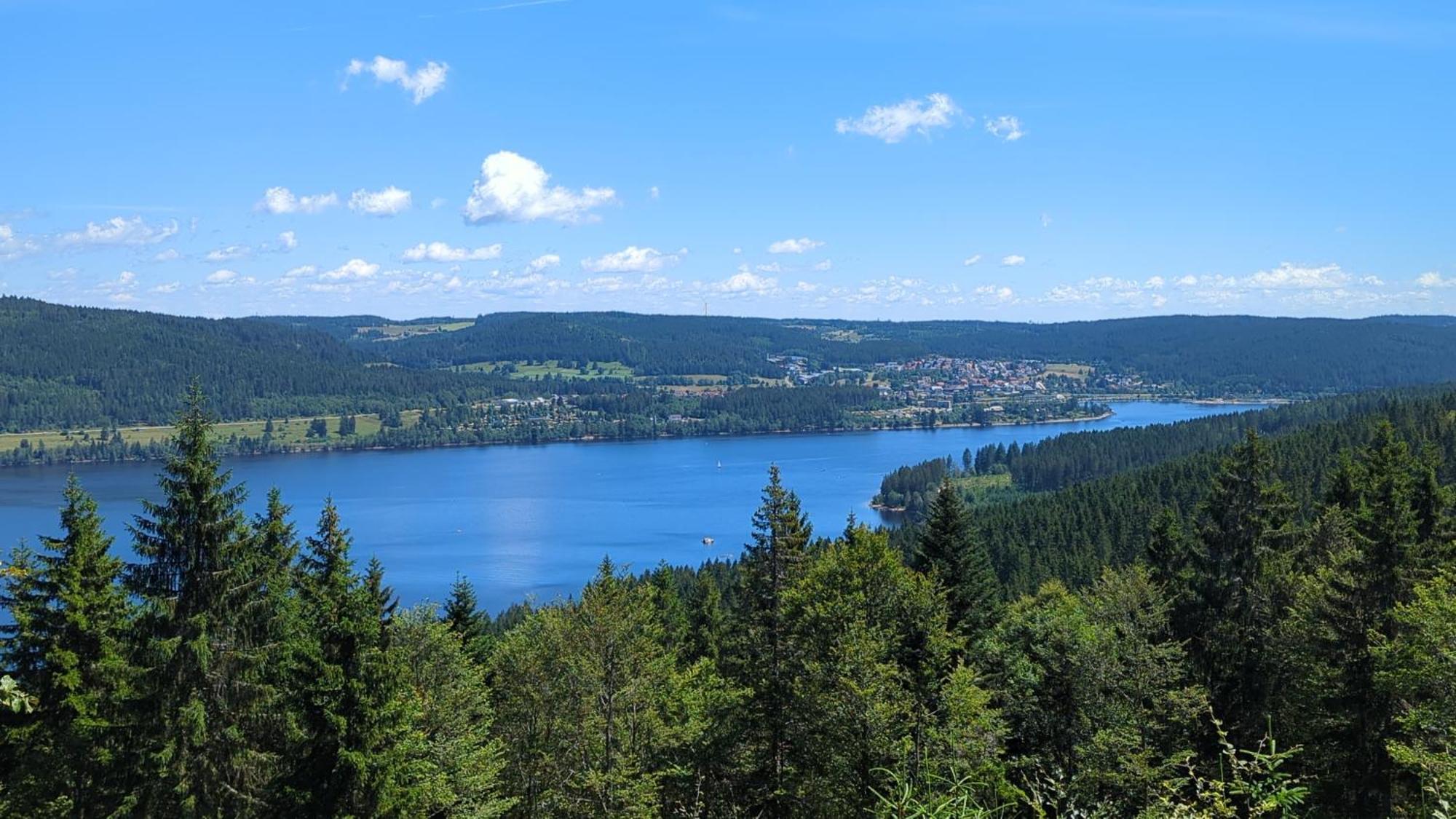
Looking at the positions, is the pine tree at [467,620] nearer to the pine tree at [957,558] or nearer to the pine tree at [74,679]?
the pine tree at [74,679]

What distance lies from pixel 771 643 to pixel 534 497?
11634cm

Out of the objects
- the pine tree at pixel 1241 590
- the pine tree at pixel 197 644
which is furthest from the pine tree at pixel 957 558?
the pine tree at pixel 197 644

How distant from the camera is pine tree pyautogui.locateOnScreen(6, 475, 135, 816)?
13.3 m

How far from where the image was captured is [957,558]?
22.3 m

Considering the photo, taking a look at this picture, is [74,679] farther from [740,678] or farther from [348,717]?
[740,678]

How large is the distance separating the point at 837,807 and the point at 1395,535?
10.1 m

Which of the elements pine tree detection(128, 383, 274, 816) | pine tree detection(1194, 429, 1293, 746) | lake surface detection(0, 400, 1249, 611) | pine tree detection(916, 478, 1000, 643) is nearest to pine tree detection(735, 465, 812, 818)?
pine tree detection(916, 478, 1000, 643)

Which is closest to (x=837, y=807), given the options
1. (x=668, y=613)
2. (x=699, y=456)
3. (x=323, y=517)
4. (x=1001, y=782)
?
(x=1001, y=782)

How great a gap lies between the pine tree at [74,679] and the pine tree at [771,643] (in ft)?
30.4

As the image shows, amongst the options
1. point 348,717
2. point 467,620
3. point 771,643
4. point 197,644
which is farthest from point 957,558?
point 197,644

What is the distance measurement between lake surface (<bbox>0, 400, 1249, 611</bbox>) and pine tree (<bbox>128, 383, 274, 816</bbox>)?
51118mm

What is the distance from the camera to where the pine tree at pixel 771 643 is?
16.7m

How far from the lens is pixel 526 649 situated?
21328 mm

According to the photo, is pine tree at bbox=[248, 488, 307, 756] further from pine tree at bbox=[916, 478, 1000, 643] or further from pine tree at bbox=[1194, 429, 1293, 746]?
pine tree at bbox=[1194, 429, 1293, 746]
